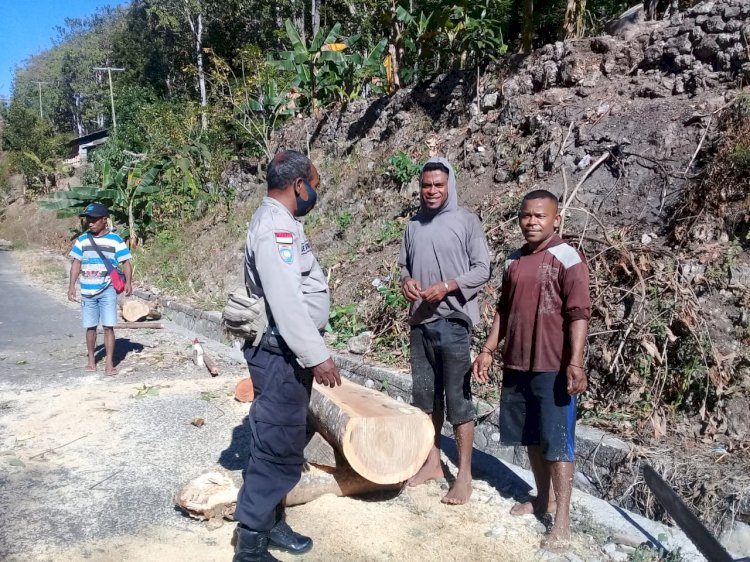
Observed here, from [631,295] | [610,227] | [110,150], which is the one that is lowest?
[631,295]

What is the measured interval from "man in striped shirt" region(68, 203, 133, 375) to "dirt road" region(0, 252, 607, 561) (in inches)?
19.1

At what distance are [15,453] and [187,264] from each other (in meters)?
8.94

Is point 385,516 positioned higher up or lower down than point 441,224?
lower down

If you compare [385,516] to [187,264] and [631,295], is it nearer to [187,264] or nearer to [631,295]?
[631,295]

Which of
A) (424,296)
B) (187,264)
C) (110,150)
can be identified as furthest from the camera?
(110,150)

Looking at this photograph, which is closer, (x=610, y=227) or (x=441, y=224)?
(x=441, y=224)

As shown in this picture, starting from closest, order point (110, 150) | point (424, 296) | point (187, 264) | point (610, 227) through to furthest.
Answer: point (424, 296) → point (610, 227) → point (187, 264) → point (110, 150)

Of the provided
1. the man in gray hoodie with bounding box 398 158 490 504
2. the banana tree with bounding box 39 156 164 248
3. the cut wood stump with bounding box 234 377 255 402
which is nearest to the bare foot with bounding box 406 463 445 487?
the man in gray hoodie with bounding box 398 158 490 504

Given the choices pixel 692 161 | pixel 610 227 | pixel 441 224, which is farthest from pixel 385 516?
pixel 692 161

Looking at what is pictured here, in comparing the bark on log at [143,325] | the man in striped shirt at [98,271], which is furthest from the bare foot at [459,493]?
the bark on log at [143,325]

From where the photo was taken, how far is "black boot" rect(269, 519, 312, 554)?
321cm

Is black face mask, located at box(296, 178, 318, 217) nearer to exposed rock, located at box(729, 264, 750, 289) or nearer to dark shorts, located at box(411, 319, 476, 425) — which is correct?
dark shorts, located at box(411, 319, 476, 425)

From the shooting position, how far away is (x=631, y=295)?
470cm

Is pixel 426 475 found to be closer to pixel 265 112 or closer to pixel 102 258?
pixel 102 258
